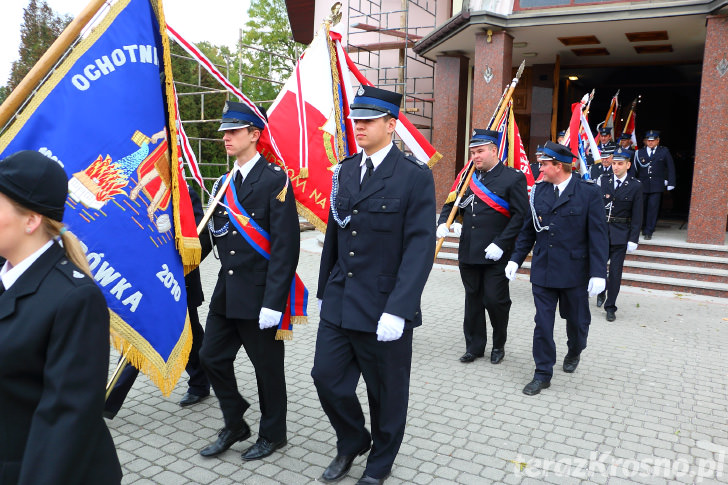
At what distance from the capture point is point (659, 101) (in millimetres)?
16859

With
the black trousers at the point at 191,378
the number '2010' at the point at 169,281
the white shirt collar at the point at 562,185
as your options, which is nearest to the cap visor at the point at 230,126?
the number '2010' at the point at 169,281

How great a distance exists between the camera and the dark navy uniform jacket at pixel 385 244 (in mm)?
3133

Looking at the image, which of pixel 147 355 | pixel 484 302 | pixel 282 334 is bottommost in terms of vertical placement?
pixel 484 302

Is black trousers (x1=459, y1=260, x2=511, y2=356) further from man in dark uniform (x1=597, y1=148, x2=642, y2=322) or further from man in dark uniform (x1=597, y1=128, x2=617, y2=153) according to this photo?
man in dark uniform (x1=597, y1=128, x2=617, y2=153)

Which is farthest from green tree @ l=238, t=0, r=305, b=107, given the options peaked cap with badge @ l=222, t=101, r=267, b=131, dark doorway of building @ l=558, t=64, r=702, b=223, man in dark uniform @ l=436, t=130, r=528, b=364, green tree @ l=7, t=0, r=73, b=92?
peaked cap with badge @ l=222, t=101, r=267, b=131

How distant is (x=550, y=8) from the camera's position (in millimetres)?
11383

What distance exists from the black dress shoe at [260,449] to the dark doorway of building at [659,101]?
14.4 m

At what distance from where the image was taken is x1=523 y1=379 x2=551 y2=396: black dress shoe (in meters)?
4.88

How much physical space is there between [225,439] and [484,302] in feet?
9.48

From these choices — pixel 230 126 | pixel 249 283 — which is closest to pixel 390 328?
pixel 249 283

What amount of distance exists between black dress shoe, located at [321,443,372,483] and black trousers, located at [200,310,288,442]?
47cm

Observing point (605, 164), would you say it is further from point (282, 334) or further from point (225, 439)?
point (225, 439)

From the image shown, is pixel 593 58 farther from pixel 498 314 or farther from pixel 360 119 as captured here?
pixel 360 119

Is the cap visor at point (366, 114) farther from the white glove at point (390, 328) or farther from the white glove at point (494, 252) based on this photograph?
the white glove at point (494, 252)
